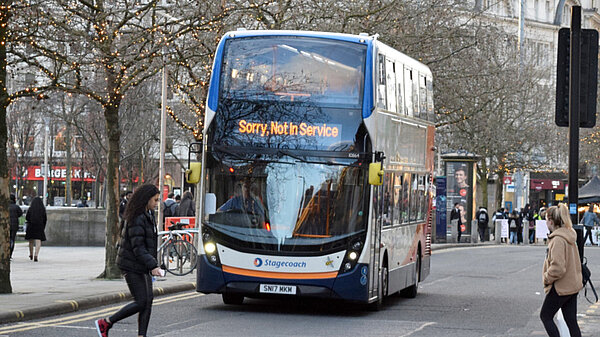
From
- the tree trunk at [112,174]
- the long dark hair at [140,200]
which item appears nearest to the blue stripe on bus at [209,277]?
the long dark hair at [140,200]

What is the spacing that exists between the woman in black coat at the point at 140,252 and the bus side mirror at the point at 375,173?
4.62 meters

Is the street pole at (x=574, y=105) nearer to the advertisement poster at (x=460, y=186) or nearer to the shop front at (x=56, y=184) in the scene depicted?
the advertisement poster at (x=460, y=186)

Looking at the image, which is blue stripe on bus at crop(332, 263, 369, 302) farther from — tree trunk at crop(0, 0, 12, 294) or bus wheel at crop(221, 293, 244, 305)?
tree trunk at crop(0, 0, 12, 294)

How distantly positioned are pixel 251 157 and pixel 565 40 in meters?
5.56

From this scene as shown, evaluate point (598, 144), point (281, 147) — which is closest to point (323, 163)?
point (281, 147)

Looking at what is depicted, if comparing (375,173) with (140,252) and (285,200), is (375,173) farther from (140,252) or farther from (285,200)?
(140,252)

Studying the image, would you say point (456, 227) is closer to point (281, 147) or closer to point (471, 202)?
point (471, 202)

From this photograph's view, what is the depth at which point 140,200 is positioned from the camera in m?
11.8

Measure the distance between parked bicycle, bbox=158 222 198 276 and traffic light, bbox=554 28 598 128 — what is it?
1288cm

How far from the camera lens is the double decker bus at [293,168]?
16156mm

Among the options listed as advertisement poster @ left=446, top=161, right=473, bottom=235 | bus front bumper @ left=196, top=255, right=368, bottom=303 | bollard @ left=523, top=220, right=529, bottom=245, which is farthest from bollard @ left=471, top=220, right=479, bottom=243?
bus front bumper @ left=196, top=255, right=368, bottom=303

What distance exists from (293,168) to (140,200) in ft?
15.8

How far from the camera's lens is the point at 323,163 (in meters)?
16.4

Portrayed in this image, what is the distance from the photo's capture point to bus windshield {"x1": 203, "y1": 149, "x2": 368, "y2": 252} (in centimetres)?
1620
